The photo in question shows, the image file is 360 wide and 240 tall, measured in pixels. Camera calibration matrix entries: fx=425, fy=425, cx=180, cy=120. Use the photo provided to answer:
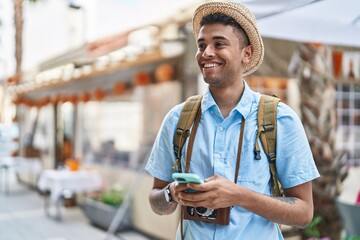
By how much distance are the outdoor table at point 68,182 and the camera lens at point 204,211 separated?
6.86m

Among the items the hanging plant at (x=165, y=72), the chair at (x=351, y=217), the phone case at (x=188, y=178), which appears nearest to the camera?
the phone case at (x=188, y=178)

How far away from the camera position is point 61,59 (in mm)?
8703

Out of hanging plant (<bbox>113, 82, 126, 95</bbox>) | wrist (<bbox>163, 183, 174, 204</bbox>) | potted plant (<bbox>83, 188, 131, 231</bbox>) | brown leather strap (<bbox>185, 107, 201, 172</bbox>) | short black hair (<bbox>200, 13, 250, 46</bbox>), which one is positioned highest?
hanging plant (<bbox>113, 82, 126, 95</bbox>)

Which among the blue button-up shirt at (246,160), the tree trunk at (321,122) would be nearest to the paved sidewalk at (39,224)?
the tree trunk at (321,122)

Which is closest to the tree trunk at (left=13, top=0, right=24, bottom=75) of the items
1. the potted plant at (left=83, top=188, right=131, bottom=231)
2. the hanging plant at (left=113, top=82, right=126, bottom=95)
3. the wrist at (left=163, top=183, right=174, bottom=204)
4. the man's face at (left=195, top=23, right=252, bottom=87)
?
the man's face at (left=195, top=23, right=252, bottom=87)

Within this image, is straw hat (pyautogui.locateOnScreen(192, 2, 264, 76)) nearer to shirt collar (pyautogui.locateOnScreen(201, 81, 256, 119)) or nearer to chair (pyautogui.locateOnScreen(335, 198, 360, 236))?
shirt collar (pyautogui.locateOnScreen(201, 81, 256, 119))

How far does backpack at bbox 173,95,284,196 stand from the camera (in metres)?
1.47

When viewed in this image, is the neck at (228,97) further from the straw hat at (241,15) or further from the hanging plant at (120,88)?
the hanging plant at (120,88)

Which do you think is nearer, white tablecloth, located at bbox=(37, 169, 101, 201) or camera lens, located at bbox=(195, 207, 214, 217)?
camera lens, located at bbox=(195, 207, 214, 217)

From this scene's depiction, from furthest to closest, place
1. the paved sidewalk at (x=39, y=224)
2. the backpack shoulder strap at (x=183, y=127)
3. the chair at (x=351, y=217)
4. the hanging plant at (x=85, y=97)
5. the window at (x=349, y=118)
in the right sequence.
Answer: the hanging plant at (x=85, y=97)
the window at (x=349, y=118)
the paved sidewalk at (x=39, y=224)
the chair at (x=351, y=217)
the backpack shoulder strap at (x=183, y=127)

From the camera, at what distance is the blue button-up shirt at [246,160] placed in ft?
4.81

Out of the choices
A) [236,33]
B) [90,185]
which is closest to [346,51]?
[236,33]

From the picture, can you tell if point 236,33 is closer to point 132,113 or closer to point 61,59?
point 132,113

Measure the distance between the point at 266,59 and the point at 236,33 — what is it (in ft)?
12.7
